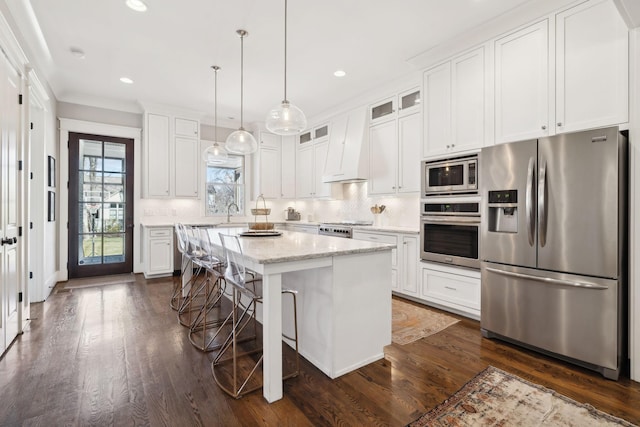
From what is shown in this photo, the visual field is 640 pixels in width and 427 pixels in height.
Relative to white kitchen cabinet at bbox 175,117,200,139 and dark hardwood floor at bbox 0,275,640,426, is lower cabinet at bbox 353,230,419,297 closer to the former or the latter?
dark hardwood floor at bbox 0,275,640,426

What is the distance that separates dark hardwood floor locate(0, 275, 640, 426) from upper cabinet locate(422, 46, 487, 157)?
1933 mm

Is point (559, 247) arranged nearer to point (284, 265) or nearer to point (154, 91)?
point (284, 265)

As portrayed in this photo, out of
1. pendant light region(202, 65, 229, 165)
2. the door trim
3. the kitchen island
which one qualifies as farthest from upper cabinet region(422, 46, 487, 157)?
the door trim

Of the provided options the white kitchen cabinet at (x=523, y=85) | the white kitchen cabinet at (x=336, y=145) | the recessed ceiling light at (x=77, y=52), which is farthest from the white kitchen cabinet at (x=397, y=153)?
the recessed ceiling light at (x=77, y=52)

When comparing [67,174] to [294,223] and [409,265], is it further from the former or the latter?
[409,265]

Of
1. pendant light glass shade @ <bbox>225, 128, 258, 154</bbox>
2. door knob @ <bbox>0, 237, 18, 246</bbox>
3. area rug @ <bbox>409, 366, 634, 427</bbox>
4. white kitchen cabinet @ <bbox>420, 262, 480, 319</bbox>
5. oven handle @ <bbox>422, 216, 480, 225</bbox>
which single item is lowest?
area rug @ <bbox>409, 366, 634, 427</bbox>

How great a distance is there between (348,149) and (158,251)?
3.56 meters

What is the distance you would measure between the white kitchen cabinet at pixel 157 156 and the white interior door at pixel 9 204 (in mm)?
2510

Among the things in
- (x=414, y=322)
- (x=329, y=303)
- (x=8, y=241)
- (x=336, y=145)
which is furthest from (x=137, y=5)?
(x=414, y=322)

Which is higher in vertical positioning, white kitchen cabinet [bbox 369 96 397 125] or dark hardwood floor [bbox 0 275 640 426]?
white kitchen cabinet [bbox 369 96 397 125]

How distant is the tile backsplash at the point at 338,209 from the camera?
4734mm

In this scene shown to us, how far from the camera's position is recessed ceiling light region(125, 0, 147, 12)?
276 centimetres

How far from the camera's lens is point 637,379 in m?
2.13

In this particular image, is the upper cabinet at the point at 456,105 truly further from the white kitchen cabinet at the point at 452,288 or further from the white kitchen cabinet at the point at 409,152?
the white kitchen cabinet at the point at 452,288
